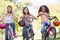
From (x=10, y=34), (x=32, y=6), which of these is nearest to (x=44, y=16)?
(x=32, y=6)

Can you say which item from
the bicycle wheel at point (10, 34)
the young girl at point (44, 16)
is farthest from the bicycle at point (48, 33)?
the bicycle wheel at point (10, 34)

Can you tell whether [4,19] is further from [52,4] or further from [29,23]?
[52,4]

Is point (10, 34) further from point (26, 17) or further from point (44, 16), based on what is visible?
point (44, 16)

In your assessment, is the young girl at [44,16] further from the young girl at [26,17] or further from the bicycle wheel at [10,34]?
the bicycle wheel at [10,34]

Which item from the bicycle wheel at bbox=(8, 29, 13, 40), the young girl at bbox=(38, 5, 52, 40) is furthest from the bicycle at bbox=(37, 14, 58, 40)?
the bicycle wheel at bbox=(8, 29, 13, 40)

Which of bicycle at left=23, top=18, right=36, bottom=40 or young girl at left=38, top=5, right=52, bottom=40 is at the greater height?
young girl at left=38, top=5, right=52, bottom=40

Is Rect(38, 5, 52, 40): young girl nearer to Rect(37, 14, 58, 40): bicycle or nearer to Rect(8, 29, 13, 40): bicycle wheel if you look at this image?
Rect(37, 14, 58, 40): bicycle

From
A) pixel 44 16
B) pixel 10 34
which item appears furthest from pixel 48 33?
pixel 10 34

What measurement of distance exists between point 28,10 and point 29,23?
0.09 metres

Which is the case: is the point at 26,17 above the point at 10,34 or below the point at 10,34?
above

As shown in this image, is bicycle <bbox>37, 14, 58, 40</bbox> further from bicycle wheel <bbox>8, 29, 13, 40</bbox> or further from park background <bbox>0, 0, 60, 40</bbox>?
bicycle wheel <bbox>8, 29, 13, 40</bbox>

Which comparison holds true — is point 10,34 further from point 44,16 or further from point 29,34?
point 44,16

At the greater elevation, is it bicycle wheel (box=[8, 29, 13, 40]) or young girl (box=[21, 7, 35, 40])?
young girl (box=[21, 7, 35, 40])

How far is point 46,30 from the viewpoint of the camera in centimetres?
114
